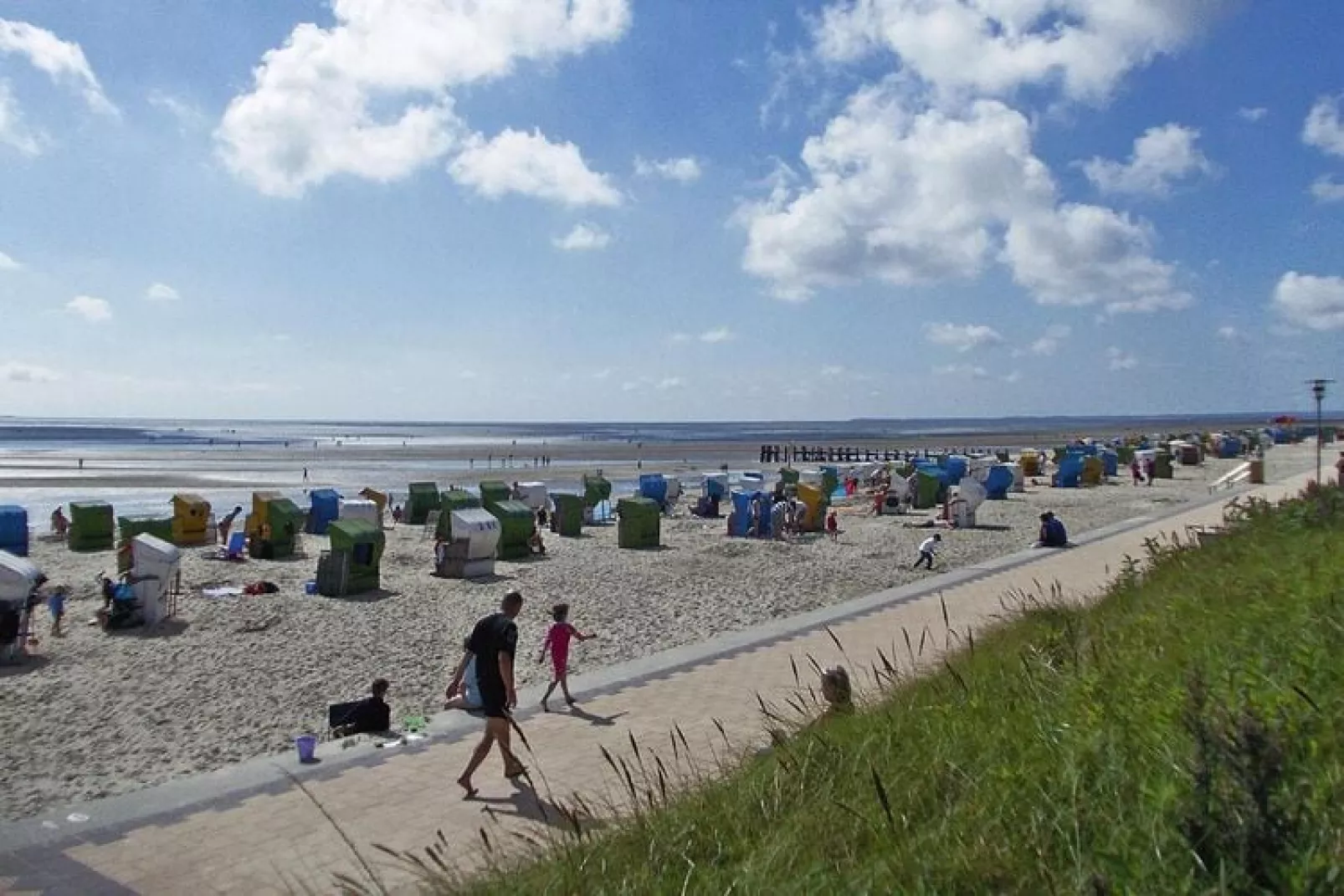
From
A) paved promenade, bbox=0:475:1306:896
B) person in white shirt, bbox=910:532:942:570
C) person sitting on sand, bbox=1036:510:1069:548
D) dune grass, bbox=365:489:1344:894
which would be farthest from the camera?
person sitting on sand, bbox=1036:510:1069:548

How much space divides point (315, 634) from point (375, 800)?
7.05 m

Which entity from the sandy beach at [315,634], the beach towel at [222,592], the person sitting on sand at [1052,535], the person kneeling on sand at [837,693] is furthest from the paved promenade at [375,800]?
the person sitting on sand at [1052,535]

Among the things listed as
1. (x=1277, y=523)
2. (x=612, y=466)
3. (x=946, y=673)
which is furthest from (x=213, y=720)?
(x=612, y=466)

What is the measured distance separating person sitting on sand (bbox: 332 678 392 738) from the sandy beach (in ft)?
1.89

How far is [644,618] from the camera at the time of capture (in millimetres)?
13656

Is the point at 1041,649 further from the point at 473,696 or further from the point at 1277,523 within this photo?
the point at 1277,523

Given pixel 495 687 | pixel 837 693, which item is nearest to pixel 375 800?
pixel 495 687

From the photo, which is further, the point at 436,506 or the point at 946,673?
the point at 436,506

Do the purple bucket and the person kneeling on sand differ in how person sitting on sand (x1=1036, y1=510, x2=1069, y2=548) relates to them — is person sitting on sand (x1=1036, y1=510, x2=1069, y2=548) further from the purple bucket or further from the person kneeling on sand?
the purple bucket

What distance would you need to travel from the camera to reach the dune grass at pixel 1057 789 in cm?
237

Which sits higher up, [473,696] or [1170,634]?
[1170,634]

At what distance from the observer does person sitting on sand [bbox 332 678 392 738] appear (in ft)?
26.8

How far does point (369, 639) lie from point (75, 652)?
3647mm

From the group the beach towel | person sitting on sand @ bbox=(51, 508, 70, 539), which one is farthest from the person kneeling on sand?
person sitting on sand @ bbox=(51, 508, 70, 539)
